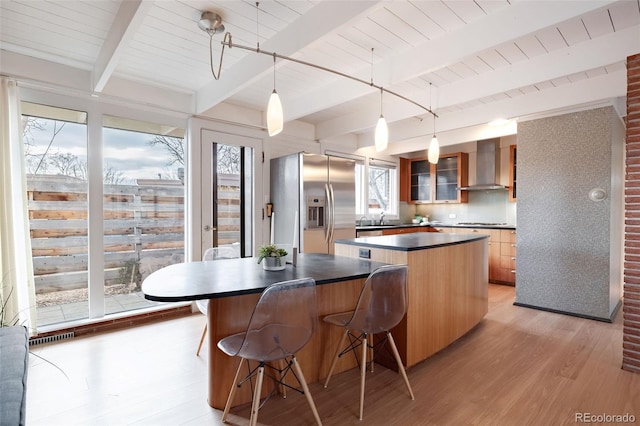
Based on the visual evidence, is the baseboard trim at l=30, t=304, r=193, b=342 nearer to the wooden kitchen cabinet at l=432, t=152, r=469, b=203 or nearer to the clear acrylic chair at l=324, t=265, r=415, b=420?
the clear acrylic chair at l=324, t=265, r=415, b=420

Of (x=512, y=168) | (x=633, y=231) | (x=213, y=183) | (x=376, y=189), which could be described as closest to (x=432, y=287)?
(x=633, y=231)

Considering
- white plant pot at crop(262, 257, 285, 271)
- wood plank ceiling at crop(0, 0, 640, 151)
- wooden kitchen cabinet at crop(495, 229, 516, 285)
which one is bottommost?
wooden kitchen cabinet at crop(495, 229, 516, 285)

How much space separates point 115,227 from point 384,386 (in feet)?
9.98

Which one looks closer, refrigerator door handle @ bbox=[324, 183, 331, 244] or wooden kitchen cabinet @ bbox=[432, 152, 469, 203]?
refrigerator door handle @ bbox=[324, 183, 331, 244]

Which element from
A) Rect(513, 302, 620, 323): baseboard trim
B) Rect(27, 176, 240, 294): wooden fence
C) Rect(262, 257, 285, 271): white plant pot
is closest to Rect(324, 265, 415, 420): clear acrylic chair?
Rect(262, 257, 285, 271): white plant pot

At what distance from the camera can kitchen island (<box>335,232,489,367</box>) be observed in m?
2.42

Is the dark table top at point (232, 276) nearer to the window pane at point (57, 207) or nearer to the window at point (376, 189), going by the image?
the window pane at point (57, 207)

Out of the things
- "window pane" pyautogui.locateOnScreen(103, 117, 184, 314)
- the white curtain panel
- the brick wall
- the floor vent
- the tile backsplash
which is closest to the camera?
the brick wall

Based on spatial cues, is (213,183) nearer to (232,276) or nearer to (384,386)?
(232,276)

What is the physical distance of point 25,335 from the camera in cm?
165

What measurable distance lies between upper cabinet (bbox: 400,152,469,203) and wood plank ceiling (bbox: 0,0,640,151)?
2247 millimetres

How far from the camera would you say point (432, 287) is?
2.61 meters

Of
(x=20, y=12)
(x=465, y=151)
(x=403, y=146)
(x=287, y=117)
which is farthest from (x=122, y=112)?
(x=465, y=151)

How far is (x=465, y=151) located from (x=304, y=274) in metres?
5.16
